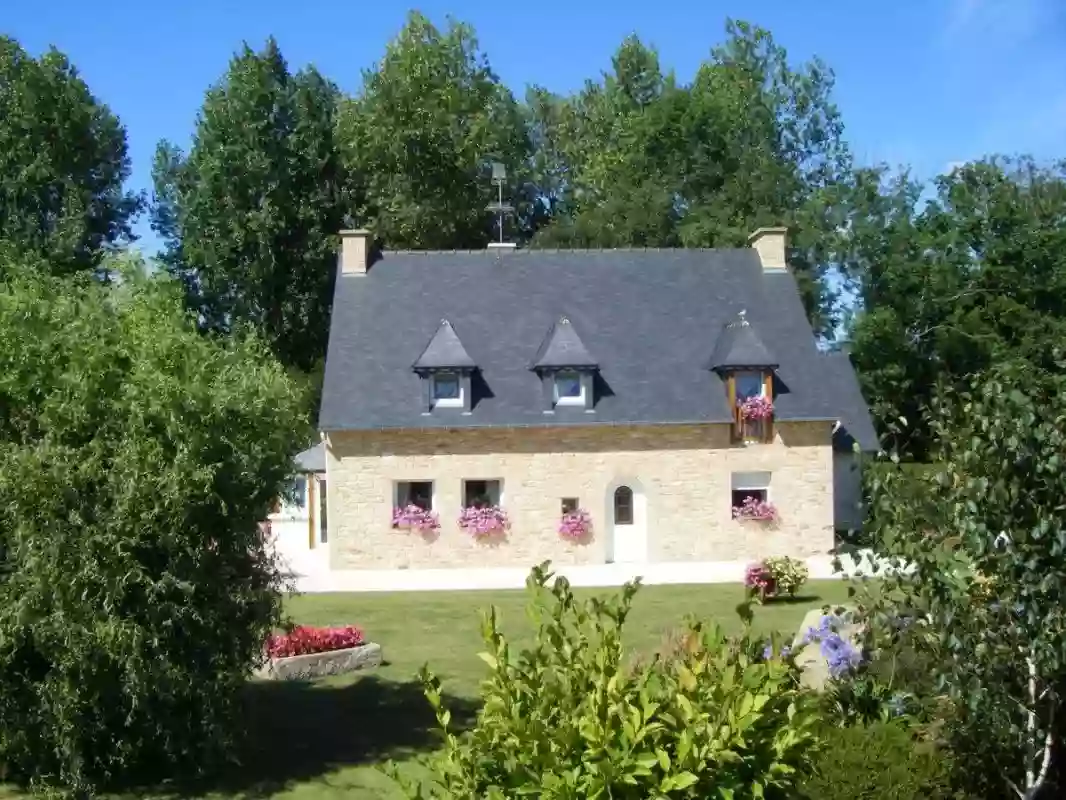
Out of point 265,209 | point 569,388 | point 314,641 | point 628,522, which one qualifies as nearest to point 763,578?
point 628,522

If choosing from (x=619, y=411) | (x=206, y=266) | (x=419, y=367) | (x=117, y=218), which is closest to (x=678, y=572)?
(x=619, y=411)

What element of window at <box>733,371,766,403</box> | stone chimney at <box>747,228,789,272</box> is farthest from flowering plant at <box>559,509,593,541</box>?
stone chimney at <box>747,228,789,272</box>

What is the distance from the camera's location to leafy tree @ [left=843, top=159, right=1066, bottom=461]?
36.0 metres

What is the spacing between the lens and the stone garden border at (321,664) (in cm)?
1294

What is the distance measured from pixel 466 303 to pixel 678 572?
839 centimetres

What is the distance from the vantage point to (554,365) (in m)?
25.4

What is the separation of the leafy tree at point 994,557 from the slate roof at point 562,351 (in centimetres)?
1875

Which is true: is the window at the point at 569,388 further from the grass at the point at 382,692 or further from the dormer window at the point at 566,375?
the grass at the point at 382,692

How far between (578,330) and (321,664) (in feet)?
49.1

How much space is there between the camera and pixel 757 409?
25266mm

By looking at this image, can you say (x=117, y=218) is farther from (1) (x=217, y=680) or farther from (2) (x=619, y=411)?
(1) (x=217, y=680)

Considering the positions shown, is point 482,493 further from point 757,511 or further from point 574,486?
point 757,511

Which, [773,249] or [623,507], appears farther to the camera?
[773,249]

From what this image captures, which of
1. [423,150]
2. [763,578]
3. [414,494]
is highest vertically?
[423,150]
